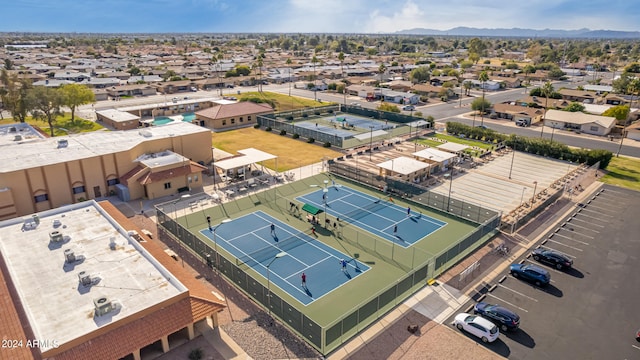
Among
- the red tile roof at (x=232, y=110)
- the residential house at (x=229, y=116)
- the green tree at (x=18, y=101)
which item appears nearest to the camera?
the green tree at (x=18, y=101)

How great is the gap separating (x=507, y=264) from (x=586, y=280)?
548cm

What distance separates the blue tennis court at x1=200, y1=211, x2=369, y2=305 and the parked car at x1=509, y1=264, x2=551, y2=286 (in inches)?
443

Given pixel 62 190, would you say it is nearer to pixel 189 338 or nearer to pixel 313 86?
pixel 189 338

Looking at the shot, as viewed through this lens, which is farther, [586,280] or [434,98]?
[434,98]

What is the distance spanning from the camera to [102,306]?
2114cm

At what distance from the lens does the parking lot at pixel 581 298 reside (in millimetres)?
23922

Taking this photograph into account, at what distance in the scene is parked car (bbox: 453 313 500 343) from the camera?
943 inches

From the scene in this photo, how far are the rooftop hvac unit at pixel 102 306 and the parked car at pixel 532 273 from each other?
27.6 metres

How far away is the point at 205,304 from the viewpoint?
2394 centimetres

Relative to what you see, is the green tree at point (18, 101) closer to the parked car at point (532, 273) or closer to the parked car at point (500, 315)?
the parked car at point (500, 315)

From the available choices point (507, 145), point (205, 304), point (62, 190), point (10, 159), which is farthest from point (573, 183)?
point (10, 159)

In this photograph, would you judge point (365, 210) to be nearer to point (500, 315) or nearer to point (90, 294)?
point (500, 315)

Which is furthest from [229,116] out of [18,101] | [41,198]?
[41,198]

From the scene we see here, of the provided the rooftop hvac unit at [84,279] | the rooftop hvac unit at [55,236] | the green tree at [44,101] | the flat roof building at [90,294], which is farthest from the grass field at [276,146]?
the rooftop hvac unit at [84,279]
